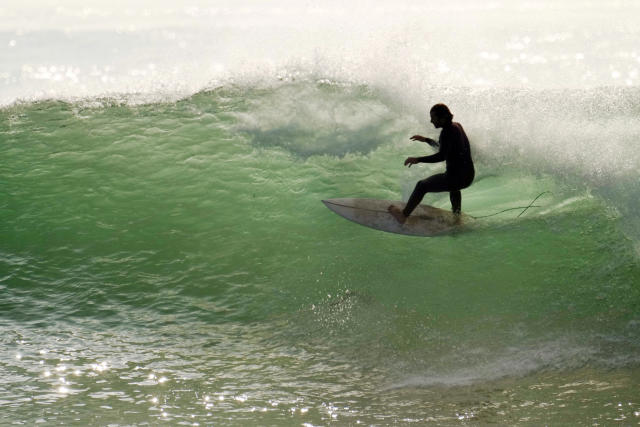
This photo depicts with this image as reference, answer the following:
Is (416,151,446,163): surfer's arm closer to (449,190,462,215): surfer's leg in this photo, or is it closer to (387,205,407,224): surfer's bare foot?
(449,190,462,215): surfer's leg

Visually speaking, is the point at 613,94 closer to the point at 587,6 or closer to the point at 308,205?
the point at 308,205

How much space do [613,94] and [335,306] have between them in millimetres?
4283

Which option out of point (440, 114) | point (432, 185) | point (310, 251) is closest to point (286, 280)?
point (310, 251)

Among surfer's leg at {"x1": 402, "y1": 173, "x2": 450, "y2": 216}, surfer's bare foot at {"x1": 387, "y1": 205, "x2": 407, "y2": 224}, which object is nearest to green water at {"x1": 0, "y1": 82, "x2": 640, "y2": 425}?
surfer's bare foot at {"x1": 387, "y1": 205, "x2": 407, "y2": 224}

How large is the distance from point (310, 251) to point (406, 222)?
91cm

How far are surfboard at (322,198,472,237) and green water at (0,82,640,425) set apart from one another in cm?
15

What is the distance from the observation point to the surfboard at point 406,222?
6516mm

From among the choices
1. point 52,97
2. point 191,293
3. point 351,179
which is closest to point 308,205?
point 351,179

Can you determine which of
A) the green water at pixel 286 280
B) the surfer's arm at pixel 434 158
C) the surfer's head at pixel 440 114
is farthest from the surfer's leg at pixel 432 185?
the green water at pixel 286 280

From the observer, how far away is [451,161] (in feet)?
19.7

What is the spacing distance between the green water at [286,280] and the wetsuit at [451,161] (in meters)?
0.68

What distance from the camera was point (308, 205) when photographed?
7352mm

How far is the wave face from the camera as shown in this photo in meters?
4.83

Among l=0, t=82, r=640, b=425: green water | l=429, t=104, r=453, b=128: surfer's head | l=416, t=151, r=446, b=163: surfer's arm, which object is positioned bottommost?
l=0, t=82, r=640, b=425: green water
